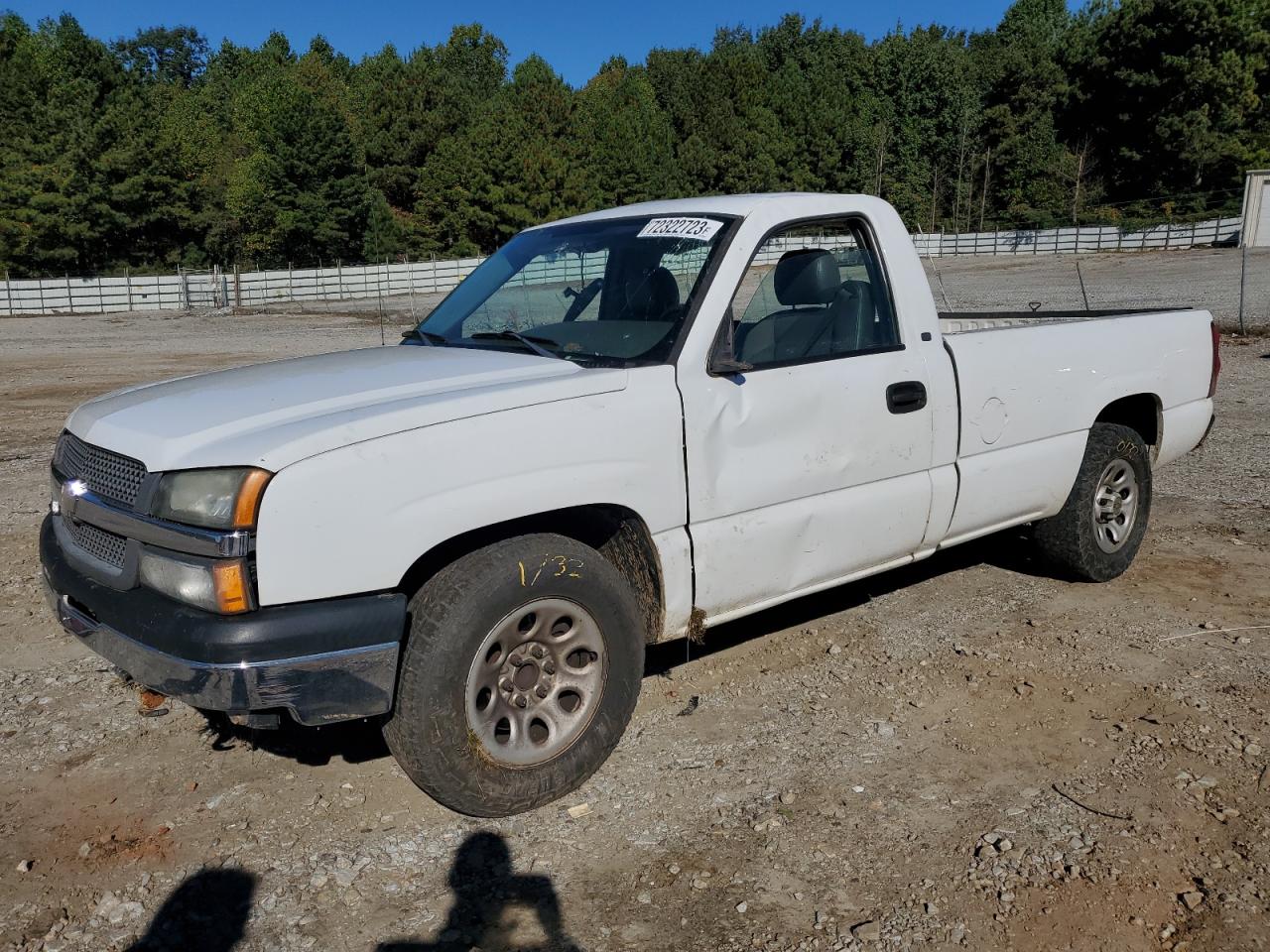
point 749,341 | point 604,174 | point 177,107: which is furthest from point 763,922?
point 177,107

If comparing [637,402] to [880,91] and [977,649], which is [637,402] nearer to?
[977,649]

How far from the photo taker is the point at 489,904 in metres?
3.04

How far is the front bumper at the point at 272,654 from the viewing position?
2.89 metres

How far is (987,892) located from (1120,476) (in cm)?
319

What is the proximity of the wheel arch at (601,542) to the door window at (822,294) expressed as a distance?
933 mm

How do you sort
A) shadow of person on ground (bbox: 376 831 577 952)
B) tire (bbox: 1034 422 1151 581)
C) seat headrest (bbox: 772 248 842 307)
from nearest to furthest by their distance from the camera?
shadow of person on ground (bbox: 376 831 577 952) → seat headrest (bbox: 772 248 842 307) → tire (bbox: 1034 422 1151 581)

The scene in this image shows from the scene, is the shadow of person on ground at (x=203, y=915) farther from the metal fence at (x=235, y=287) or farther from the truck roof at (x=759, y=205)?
the metal fence at (x=235, y=287)

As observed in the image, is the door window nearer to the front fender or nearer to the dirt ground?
the front fender

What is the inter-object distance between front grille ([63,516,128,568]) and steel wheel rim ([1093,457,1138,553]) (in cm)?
442

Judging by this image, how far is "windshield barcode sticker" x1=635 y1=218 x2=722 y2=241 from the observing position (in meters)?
4.11

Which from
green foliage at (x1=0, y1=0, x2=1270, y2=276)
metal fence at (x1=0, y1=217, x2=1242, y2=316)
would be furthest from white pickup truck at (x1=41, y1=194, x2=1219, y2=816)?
green foliage at (x1=0, y1=0, x2=1270, y2=276)

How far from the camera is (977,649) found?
486 cm

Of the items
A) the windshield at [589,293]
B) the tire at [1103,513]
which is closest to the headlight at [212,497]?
the windshield at [589,293]

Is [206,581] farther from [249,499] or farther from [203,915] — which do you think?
[203,915]
